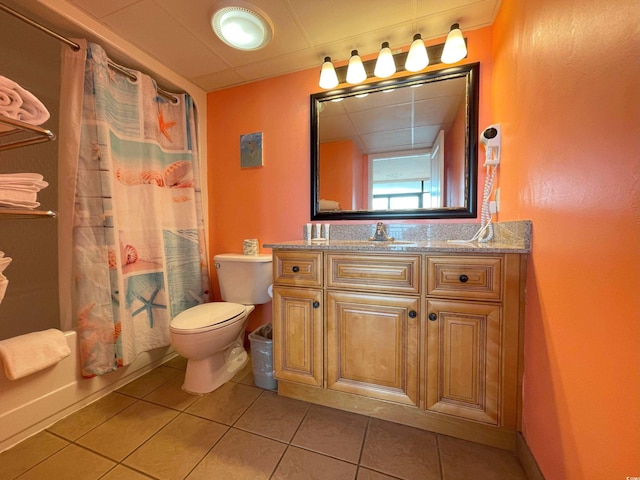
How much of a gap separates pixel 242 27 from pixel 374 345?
178cm

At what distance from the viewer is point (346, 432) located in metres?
1.10

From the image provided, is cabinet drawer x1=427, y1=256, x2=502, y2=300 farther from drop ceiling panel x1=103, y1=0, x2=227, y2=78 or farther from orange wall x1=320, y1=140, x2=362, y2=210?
drop ceiling panel x1=103, y1=0, x2=227, y2=78

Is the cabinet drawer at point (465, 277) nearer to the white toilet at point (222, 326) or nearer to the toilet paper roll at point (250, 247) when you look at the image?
the white toilet at point (222, 326)

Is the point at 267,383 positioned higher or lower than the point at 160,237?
Result: lower

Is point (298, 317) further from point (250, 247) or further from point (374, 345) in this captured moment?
point (250, 247)

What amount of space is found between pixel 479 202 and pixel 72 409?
2.40m

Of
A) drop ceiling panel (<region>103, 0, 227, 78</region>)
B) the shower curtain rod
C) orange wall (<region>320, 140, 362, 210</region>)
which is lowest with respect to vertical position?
orange wall (<region>320, 140, 362, 210</region>)

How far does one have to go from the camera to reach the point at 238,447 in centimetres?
102

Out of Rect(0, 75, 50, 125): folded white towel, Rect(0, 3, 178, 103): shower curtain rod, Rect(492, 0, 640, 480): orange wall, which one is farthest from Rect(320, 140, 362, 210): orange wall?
Rect(0, 75, 50, 125): folded white towel

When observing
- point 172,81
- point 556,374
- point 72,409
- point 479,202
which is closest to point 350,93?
point 479,202

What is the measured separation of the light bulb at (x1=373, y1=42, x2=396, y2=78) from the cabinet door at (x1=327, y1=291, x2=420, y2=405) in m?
1.25

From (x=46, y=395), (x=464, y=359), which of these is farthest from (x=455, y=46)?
(x=46, y=395)

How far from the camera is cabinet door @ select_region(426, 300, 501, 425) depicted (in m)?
0.96

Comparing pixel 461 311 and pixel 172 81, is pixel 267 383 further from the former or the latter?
pixel 172 81
